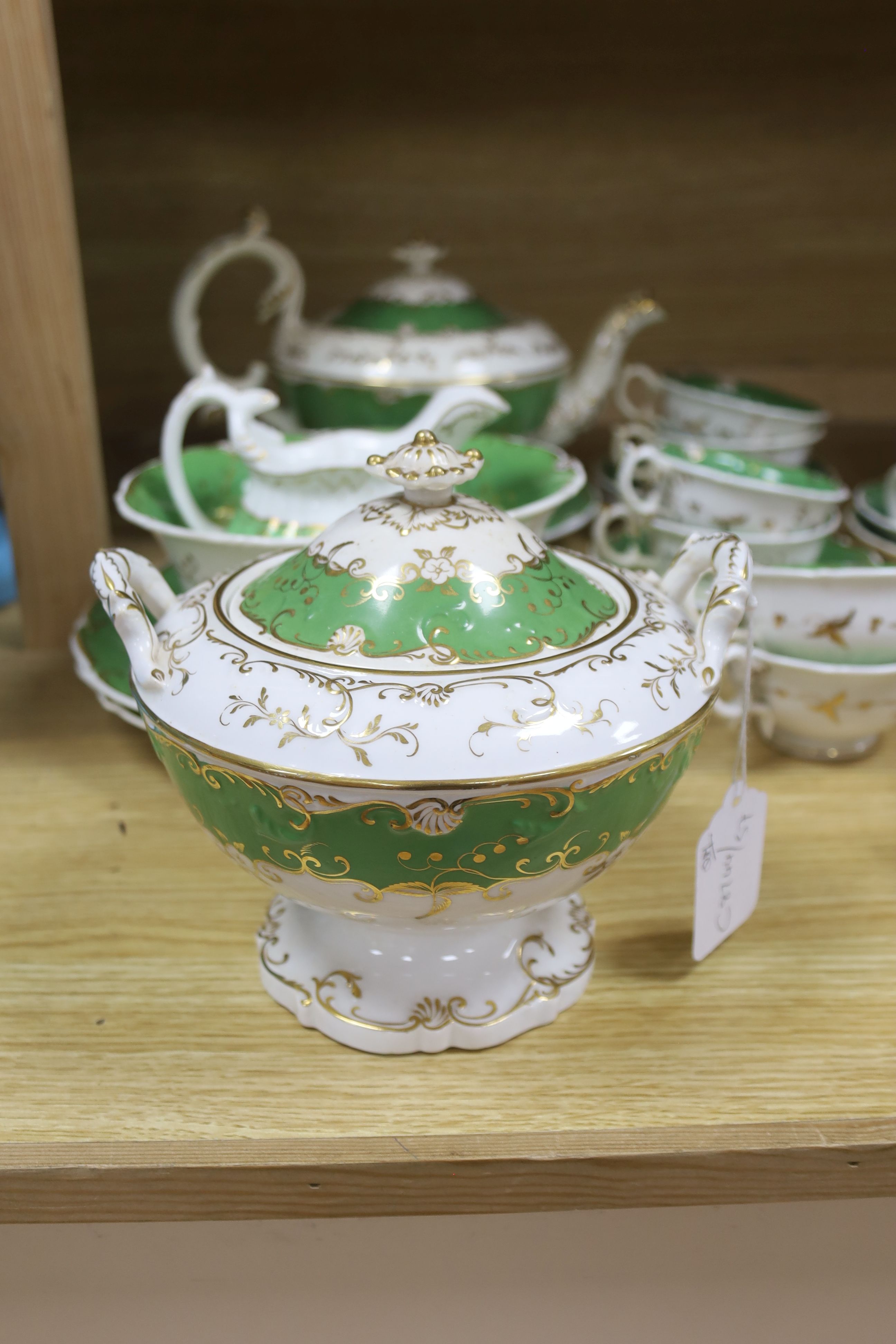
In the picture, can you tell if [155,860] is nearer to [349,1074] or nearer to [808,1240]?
[349,1074]

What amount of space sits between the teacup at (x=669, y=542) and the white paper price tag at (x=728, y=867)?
42 centimetres

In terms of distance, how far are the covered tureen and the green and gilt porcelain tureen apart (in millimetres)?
581

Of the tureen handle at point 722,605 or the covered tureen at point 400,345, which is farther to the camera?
the covered tureen at point 400,345

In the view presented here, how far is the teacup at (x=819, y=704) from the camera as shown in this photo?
879mm

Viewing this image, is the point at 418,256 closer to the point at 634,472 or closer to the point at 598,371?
the point at 598,371

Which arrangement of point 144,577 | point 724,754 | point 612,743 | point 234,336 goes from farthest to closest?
point 234,336 → point 724,754 → point 144,577 → point 612,743

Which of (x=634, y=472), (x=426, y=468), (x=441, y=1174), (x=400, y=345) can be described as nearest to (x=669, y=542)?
(x=634, y=472)

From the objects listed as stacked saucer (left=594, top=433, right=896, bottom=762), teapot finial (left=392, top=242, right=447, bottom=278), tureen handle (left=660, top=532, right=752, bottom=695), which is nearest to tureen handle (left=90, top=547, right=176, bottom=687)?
tureen handle (left=660, top=532, right=752, bottom=695)

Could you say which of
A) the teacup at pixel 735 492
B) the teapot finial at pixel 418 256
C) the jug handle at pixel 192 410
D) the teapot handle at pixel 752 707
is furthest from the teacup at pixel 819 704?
the teapot finial at pixel 418 256

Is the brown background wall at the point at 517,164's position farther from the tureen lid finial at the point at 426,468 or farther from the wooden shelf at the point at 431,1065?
the tureen lid finial at the point at 426,468

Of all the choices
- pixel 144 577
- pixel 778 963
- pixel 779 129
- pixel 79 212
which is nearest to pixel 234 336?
pixel 79 212

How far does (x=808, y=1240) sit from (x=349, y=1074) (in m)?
0.26

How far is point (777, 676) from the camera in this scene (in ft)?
2.94

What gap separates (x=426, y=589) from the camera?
0.56 m
